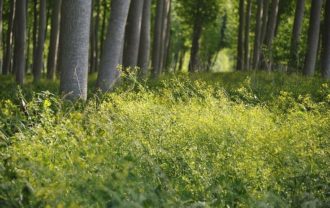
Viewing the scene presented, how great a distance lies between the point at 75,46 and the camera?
29.6ft

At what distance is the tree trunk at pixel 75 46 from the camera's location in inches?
352

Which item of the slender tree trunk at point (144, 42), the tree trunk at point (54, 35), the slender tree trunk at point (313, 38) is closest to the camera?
the slender tree trunk at point (144, 42)

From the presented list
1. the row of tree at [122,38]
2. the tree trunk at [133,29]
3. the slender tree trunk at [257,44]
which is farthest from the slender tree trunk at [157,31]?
the slender tree trunk at [257,44]

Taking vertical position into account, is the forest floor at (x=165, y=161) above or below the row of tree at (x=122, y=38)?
below

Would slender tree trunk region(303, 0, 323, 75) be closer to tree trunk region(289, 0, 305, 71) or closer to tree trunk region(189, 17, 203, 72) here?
tree trunk region(289, 0, 305, 71)

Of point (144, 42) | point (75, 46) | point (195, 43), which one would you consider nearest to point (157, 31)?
point (144, 42)

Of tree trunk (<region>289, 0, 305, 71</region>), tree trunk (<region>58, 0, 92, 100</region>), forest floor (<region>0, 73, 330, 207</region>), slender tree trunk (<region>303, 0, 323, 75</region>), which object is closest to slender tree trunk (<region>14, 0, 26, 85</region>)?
tree trunk (<region>58, 0, 92, 100</region>)

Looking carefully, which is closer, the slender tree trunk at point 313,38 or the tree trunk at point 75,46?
the tree trunk at point 75,46

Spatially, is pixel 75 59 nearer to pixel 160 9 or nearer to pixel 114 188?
pixel 114 188

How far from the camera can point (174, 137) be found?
19.1ft

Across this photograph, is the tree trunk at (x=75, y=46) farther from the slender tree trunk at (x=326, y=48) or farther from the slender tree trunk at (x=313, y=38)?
the slender tree trunk at (x=326, y=48)

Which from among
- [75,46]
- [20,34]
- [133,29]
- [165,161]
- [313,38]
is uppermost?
[313,38]

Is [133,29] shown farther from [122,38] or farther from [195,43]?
[195,43]

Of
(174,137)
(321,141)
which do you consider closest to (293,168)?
(321,141)
